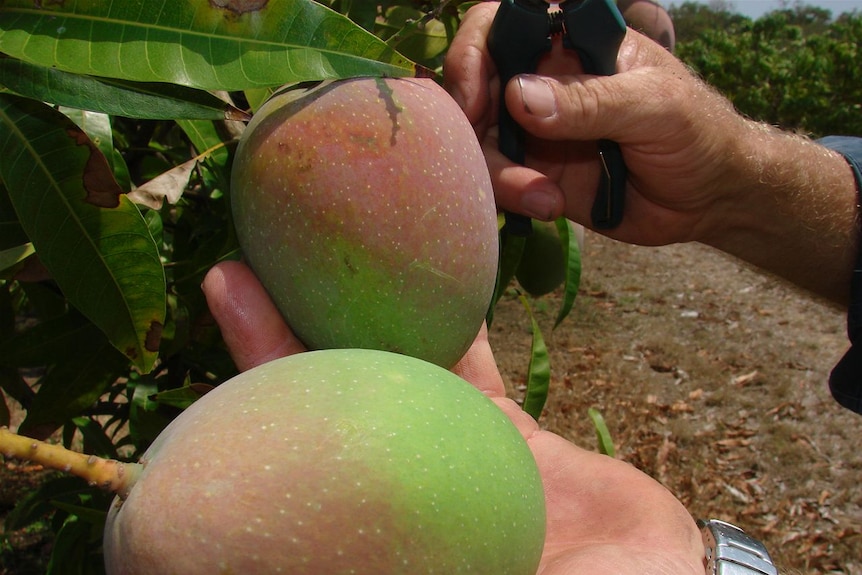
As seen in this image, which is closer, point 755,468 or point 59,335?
point 59,335

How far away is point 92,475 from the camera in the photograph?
87cm

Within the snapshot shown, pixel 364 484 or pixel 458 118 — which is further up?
pixel 458 118

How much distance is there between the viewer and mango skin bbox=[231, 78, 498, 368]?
1.16 m

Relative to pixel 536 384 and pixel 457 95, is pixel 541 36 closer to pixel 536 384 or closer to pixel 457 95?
pixel 457 95

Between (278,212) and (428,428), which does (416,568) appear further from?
(278,212)

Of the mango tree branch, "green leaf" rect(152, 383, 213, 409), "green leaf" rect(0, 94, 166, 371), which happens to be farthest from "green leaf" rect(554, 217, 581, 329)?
the mango tree branch

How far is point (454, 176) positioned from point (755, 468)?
11.8ft

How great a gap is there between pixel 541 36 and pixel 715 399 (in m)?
3.81

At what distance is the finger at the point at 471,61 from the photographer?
1.55 meters

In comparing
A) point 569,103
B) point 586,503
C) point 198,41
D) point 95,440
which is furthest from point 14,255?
point 586,503

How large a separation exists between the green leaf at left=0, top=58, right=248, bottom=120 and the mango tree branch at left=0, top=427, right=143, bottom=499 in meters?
0.48

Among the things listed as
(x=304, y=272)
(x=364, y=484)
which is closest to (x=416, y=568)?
(x=364, y=484)

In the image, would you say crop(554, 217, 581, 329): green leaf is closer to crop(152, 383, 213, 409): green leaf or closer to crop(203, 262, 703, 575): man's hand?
crop(203, 262, 703, 575): man's hand

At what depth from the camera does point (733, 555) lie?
1366mm
